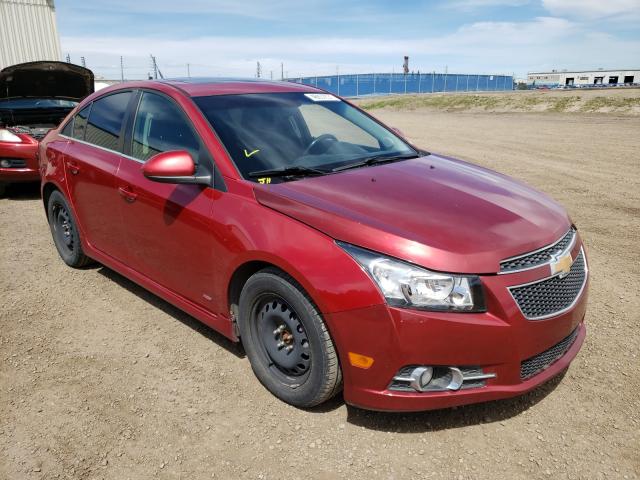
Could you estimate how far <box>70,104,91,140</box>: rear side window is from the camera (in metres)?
4.34

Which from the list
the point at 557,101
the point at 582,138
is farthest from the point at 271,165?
the point at 557,101

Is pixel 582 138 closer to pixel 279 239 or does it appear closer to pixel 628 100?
pixel 628 100

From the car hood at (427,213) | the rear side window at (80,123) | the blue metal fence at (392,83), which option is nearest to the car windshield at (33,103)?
the rear side window at (80,123)

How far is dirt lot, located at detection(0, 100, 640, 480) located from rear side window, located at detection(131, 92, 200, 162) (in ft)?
4.18

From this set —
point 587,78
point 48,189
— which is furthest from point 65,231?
point 587,78

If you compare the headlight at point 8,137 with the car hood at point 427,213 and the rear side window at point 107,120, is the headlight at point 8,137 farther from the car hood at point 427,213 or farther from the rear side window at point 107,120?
the car hood at point 427,213

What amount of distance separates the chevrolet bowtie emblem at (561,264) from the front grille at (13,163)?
7181 millimetres

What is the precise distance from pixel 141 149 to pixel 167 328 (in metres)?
1.28

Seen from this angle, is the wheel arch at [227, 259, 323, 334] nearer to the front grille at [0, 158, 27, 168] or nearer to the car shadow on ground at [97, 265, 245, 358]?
the car shadow on ground at [97, 265, 245, 358]

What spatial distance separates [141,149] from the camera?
3539 mm

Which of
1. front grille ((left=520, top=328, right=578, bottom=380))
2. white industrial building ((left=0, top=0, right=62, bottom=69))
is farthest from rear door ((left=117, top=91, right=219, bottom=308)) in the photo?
white industrial building ((left=0, top=0, right=62, bottom=69))

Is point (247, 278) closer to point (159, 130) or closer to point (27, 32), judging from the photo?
point (159, 130)

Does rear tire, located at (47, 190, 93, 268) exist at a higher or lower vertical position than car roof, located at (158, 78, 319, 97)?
lower

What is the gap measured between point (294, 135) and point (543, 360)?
1970 millimetres
